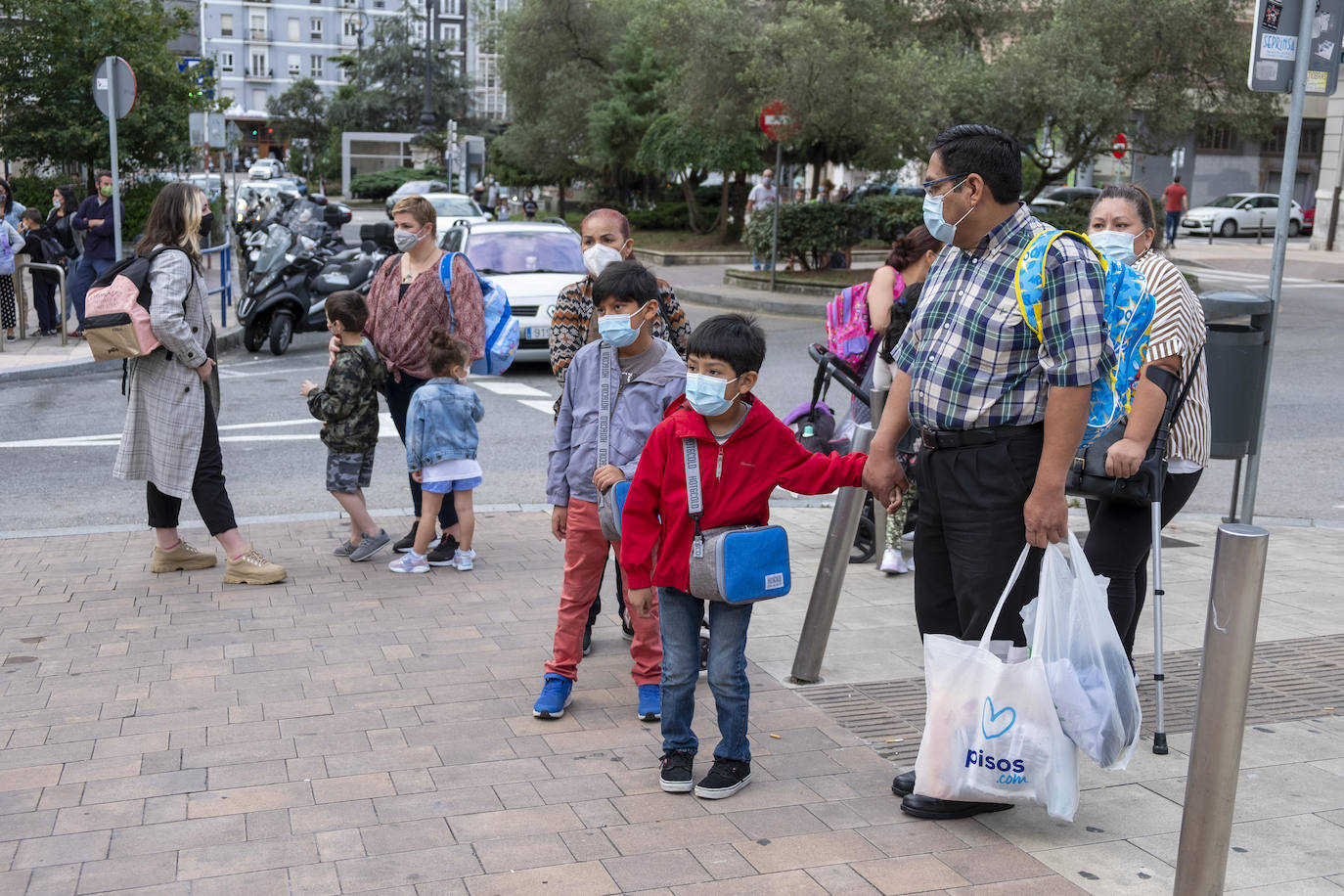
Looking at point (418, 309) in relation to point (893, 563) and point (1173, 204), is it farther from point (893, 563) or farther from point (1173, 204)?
point (1173, 204)

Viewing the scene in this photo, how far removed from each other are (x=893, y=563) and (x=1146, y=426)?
A: 8.00 feet

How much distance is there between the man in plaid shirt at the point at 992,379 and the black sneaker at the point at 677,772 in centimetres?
67

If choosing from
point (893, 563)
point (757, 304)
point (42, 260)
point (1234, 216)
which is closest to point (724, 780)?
point (893, 563)

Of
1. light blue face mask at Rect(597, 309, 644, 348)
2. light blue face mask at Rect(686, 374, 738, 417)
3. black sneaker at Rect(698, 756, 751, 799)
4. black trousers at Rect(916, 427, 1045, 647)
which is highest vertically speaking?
light blue face mask at Rect(597, 309, 644, 348)

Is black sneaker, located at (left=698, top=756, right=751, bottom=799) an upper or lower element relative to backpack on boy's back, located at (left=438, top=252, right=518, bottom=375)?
lower

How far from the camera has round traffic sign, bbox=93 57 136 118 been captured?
48.7ft

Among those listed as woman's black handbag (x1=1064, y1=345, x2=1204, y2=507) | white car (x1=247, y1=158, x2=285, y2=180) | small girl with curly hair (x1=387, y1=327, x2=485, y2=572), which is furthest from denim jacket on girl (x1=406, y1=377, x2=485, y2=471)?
white car (x1=247, y1=158, x2=285, y2=180)

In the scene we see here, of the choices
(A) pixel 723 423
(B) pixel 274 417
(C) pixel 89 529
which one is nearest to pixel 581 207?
(B) pixel 274 417

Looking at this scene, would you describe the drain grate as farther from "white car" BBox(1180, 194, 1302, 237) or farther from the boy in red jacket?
"white car" BBox(1180, 194, 1302, 237)

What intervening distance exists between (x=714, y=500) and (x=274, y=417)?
8.01 metres

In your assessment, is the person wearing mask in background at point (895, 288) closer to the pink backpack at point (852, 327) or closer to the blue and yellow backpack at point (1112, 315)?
the pink backpack at point (852, 327)

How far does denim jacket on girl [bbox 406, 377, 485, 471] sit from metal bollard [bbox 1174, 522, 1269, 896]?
4.14 meters

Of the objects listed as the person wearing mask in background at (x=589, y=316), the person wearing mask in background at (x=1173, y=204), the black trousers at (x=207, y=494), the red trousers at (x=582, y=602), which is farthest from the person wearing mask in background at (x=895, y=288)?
the person wearing mask in background at (x=1173, y=204)

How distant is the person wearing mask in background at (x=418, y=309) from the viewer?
6.80 meters
